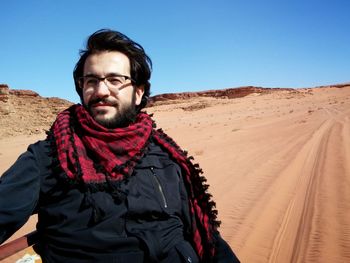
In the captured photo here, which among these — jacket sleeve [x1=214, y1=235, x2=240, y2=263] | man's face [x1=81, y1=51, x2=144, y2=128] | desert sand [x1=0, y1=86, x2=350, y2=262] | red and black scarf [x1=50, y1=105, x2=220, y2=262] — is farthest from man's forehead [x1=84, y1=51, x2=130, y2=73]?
desert sand [x1=0, y1=86, x2=350, y2=262]

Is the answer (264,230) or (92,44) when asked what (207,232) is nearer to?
(92,44)

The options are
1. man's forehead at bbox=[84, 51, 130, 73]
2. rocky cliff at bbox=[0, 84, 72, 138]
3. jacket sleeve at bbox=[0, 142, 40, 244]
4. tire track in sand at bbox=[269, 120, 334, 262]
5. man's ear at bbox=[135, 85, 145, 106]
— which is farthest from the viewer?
rocky cliff at bbox=[0, 84, 72, 138]

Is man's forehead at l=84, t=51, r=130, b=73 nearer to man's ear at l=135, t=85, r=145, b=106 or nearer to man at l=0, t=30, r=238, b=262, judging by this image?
man at l=0, t=30, r=238, b=262

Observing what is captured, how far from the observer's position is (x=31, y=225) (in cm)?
545

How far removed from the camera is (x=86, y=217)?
167cm

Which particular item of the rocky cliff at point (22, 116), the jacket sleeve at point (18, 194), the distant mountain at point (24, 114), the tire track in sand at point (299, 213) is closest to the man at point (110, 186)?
the jacket sleeve at point (18, 194)

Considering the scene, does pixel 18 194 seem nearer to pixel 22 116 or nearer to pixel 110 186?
pixel 110 186

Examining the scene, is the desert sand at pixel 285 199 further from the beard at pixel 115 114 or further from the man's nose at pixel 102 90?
the man's nose at pixel 102 90

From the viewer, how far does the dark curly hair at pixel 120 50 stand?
2.28 m

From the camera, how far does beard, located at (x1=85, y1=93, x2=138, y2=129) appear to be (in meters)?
2.10

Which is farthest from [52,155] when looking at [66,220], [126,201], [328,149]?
[328,149]

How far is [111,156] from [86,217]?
1.40 ft

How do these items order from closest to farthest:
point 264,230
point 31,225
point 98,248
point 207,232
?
point 98,248 → point 207,232 → point 264,230 → point 31,225

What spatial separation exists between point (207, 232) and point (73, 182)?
3.13ft
